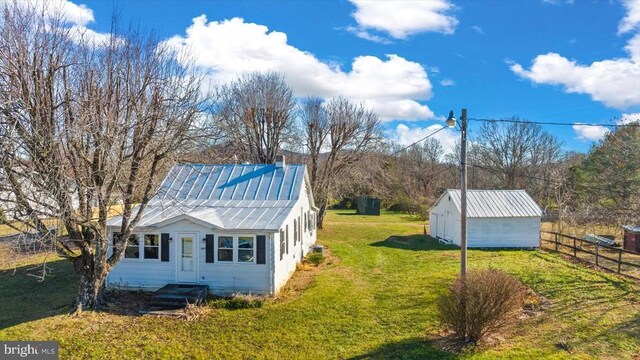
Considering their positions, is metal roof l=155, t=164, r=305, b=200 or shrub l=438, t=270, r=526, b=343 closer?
shrub l=438, t=270, r=526, b=343

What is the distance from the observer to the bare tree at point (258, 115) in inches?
1156

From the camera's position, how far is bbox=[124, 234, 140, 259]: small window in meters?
14.1

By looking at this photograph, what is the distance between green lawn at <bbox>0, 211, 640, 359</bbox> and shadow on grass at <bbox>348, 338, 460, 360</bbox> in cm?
2

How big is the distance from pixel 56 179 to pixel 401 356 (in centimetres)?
915

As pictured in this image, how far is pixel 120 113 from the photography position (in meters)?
10.9

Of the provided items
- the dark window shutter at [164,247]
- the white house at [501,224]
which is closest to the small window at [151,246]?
the dark window shutter at [164,247]

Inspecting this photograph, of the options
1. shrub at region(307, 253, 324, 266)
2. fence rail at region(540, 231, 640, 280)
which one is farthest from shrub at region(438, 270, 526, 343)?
shrub at region(307, 253, 324, 266)

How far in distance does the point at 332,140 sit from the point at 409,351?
73.1 feet

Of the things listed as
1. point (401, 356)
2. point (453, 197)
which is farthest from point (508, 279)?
point (453, 197)

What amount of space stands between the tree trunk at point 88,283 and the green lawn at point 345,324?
1.96 ft

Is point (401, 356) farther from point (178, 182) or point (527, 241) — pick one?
point (527, 241)

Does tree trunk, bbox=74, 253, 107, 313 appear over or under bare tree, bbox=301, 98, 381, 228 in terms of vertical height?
under

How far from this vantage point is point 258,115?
29547mm

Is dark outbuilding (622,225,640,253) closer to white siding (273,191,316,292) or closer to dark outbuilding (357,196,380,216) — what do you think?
white siding (273,191,316,292)
